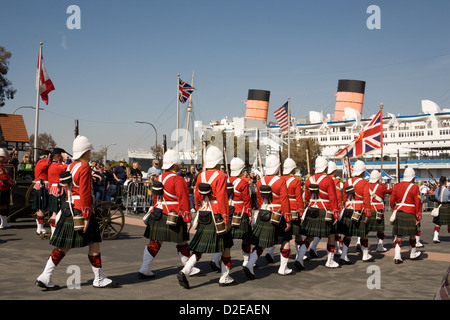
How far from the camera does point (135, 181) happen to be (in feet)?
58.2

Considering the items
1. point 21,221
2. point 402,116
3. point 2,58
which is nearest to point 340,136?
point 402,116

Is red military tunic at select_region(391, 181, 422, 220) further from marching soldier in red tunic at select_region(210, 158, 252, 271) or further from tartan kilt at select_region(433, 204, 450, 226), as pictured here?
tartan kilt at select_region(433, 204, 450, 226)

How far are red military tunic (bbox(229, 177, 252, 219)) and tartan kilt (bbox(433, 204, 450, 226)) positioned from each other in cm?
750

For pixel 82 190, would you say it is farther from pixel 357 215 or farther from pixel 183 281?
pixel 357 215

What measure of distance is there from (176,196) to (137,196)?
36.5 feet

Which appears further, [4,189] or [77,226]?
[4,189]

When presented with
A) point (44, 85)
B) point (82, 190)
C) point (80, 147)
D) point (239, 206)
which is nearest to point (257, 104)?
point (44, 85)

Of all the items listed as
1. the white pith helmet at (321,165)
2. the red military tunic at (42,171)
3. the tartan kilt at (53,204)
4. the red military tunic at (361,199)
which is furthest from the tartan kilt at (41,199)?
the red military tunic at (361,199)

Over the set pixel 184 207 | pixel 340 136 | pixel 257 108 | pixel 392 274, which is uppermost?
pixel 257 108

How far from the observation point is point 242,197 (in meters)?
8.08

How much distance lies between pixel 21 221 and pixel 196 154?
2183 inches

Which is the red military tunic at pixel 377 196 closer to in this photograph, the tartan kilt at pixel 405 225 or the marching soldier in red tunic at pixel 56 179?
the tartan kilt at pixel 405 225
